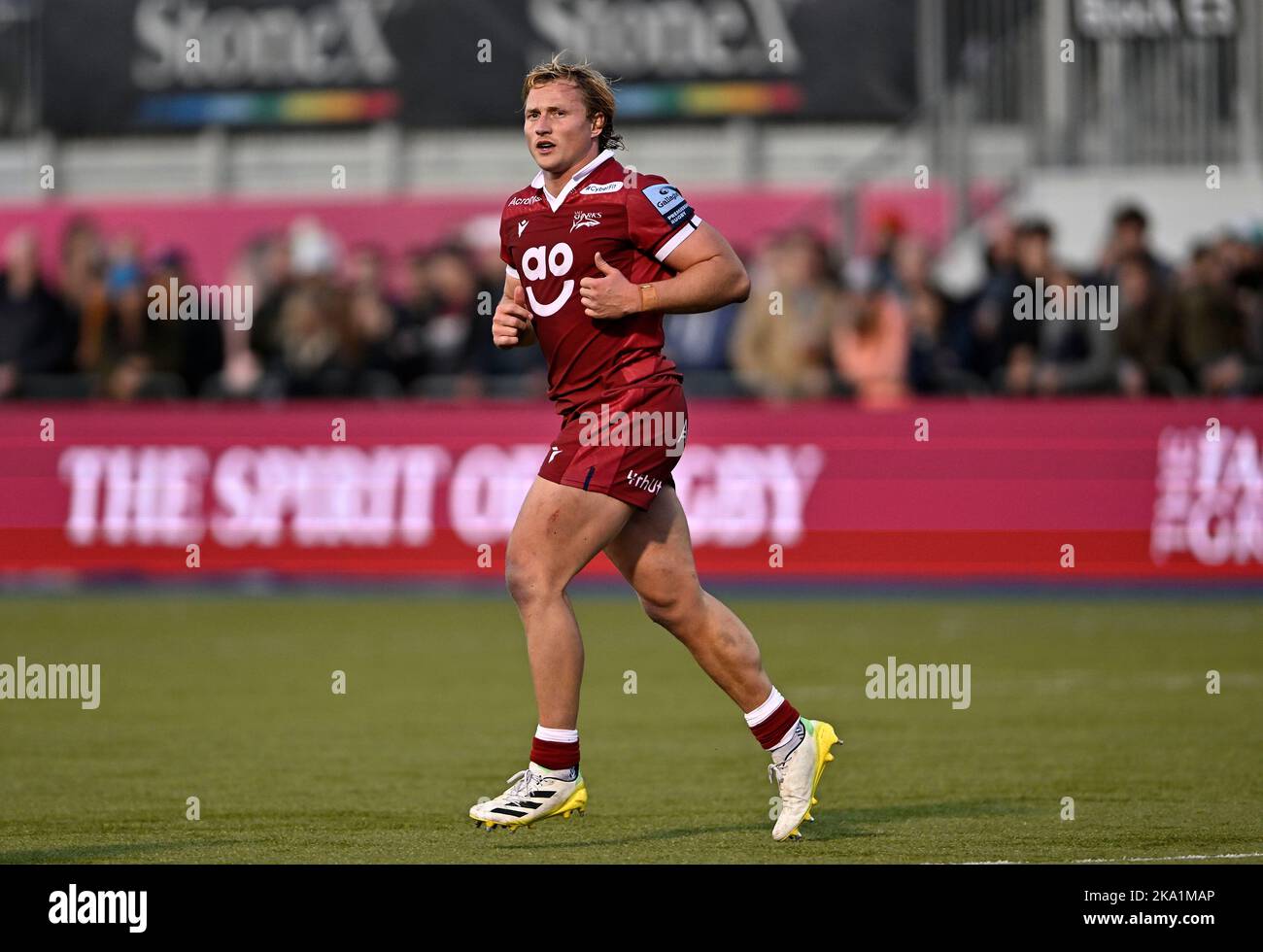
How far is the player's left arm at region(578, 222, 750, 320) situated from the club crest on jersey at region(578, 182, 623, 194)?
24 centimetres

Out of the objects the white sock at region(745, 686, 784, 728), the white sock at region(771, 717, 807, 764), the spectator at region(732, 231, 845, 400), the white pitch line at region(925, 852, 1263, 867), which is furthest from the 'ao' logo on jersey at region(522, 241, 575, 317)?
the spectator at region(732, 231, 845, 400)

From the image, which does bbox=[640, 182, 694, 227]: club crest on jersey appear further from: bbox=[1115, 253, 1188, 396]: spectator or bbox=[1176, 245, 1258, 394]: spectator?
bbox=[1176, 245, 1258, 394]: spectator

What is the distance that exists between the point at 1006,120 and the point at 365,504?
31.9 feet

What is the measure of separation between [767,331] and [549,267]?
1174cm

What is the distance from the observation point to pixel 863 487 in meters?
18.7

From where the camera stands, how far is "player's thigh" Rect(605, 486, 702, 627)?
8.20m

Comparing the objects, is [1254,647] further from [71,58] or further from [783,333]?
[71,58]

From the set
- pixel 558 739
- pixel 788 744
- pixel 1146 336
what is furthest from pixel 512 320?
pixel 1146 336

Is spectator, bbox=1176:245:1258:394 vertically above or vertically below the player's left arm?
below

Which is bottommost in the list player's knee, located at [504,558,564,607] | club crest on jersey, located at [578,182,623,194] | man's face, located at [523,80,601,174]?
player's knee, located at [504,558,564,607]

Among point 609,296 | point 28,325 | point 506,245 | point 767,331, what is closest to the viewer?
point 609,296

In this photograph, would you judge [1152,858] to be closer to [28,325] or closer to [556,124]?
[556,124]

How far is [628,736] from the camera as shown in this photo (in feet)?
37.8

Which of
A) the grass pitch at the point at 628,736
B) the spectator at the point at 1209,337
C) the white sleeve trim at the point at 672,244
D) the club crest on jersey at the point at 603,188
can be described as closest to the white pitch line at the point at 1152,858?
the grass pitch at the point at 628,736
